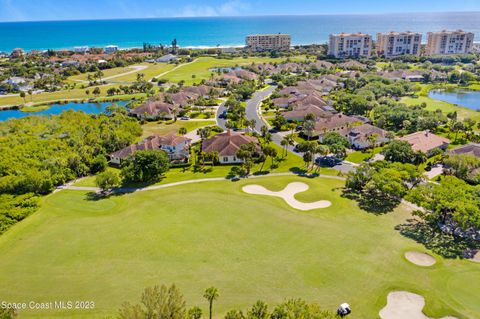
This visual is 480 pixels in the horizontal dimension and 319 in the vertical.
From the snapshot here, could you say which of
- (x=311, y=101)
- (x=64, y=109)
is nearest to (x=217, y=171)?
(x=311, y=101)

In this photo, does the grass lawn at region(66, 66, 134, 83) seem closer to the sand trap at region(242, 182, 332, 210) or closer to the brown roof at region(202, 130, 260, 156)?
the brown roof at region(202, 130, 260, 156)

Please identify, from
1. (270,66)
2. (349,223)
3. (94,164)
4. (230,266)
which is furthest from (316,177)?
(270,66)

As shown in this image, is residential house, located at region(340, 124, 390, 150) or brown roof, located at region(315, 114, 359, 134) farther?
brown roof, located at region(315, 114, 359, 134)

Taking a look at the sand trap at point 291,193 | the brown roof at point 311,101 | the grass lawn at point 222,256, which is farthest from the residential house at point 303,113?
the grass lawn at point 222,256

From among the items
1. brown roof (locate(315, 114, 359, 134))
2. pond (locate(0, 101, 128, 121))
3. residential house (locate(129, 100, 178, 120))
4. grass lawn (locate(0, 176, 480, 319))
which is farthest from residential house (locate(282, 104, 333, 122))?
pond (locate(0, 101, 128, 121))

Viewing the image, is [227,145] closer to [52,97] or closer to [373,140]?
[373,140]

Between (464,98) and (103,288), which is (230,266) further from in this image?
(464,98)
